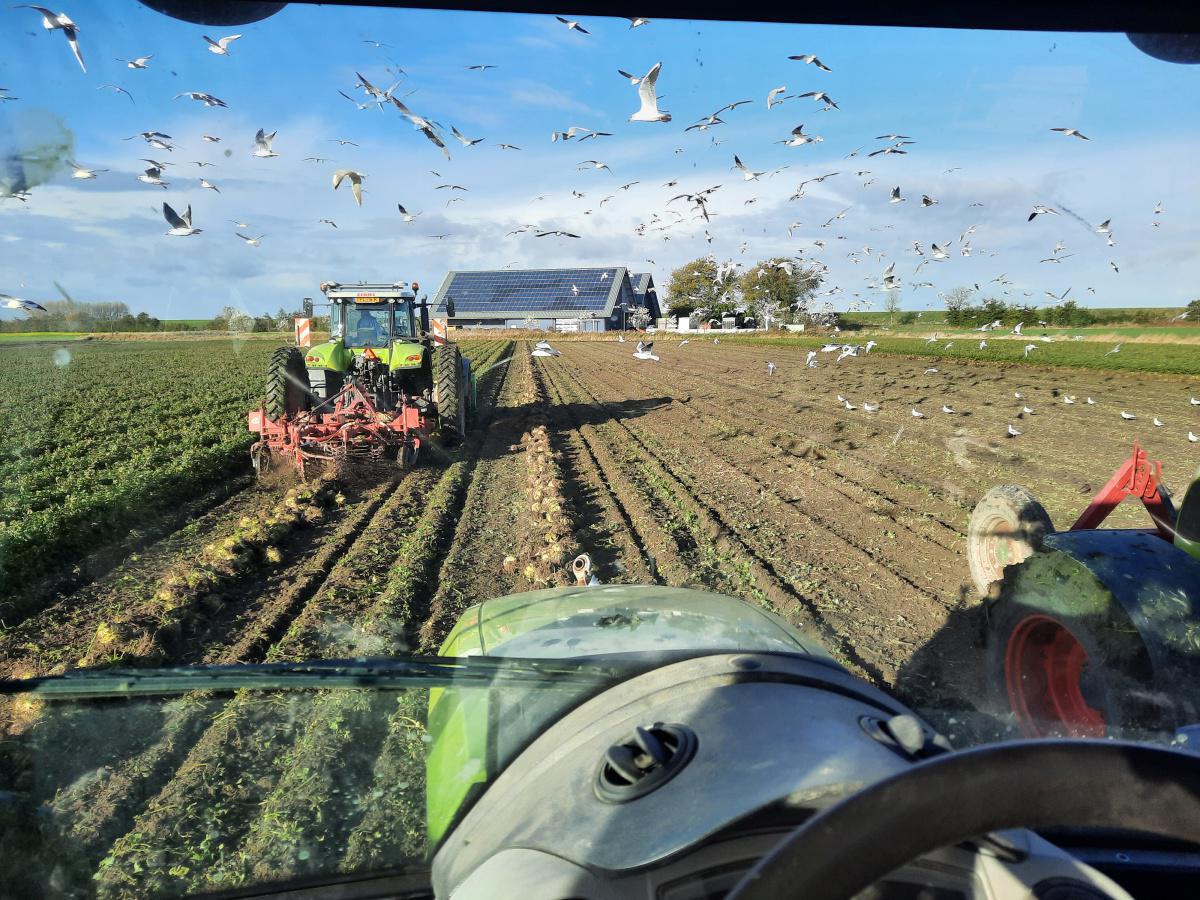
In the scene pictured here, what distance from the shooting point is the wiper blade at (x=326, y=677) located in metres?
1.12

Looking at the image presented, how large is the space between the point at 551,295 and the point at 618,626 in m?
1.41

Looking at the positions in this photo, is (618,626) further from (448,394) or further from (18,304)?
(448,394)

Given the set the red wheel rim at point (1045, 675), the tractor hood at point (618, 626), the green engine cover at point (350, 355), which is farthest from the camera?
the green engine cover at point (350, 355)

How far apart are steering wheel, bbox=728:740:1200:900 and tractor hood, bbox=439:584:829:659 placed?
0.80 meters

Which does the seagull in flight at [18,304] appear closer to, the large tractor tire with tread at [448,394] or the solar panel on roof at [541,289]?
the solar panel on roof at [541,289]

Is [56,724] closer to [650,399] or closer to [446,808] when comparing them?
[446,808]

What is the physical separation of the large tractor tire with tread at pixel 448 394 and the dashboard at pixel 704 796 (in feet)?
31.5

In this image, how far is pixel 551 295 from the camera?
275cm

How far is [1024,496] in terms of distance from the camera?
129 inches

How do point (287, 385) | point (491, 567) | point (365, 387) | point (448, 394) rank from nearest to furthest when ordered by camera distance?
point (491, 567), point (287, 385), point (365, 387), point (448, 394)

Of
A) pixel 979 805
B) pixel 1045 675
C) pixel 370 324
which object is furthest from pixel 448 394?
pixel 979 805

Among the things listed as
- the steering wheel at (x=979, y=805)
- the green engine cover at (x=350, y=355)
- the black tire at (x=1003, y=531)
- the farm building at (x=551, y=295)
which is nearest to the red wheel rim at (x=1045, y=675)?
the black tire at (x=1003, y=531)

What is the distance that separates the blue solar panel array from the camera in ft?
8.80

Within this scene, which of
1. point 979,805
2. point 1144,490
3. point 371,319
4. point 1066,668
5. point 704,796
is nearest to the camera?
point 979,805
